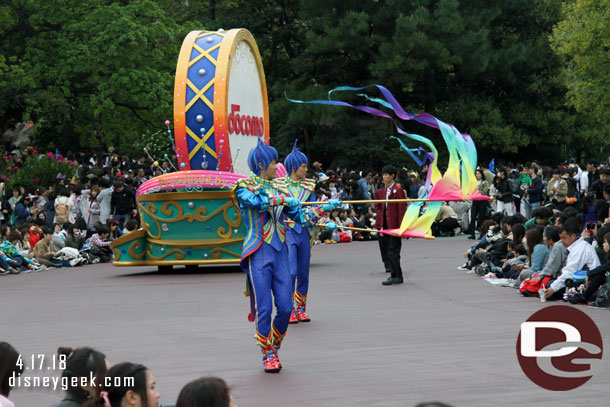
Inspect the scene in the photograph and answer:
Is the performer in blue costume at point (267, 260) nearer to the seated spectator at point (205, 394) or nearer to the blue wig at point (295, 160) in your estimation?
the blue wig at point (295, 160)

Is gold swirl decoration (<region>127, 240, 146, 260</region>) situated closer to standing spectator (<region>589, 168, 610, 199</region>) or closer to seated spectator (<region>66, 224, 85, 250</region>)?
seated spectator (<region>66, 224, 85, 250</region>)

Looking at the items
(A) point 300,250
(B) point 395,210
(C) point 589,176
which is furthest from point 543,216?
(C) point 589,176

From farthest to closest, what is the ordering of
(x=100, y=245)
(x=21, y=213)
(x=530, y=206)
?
1. (x=21, y=213)
2. (x=530, y=206)
3. (x=100, y=245)

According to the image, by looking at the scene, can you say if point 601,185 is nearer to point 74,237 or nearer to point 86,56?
point 74,237

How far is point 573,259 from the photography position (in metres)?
12.3

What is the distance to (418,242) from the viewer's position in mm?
24281

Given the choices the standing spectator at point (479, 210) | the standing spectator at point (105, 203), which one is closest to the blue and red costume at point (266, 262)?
the standing spectator at point (105, 203)

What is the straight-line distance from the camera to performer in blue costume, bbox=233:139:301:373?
859 centimetres

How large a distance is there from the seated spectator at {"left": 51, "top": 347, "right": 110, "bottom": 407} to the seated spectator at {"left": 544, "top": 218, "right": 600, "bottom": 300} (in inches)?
334

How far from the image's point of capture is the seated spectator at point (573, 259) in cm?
1223

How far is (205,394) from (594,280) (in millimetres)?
8840

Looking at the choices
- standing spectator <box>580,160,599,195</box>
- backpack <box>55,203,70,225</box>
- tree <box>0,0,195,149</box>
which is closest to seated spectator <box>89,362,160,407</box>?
standing spectator <box>580,160,599,195</box>

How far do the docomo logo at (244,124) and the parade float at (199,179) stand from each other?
0.02 meters

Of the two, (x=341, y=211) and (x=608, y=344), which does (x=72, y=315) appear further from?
(x=341, y=211)
